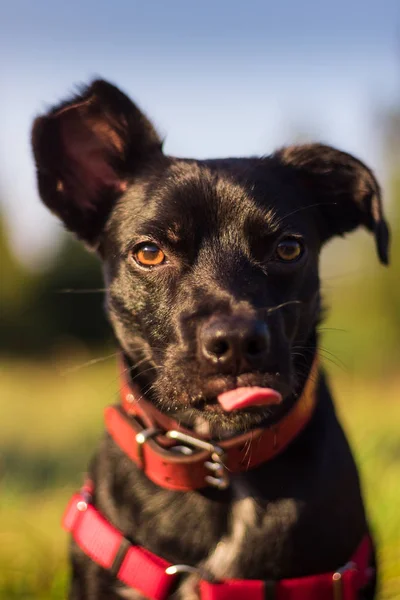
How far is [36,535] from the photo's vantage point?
4.46 m

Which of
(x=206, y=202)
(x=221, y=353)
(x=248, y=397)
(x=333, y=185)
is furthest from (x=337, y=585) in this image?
(x=333, y=185)

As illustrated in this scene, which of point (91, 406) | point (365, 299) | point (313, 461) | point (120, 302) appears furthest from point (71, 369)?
point (365, 299)

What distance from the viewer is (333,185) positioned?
3.42 metres

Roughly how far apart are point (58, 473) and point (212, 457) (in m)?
Answer: 4.19

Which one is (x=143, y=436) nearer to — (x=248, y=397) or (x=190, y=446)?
(x=190, y=446)

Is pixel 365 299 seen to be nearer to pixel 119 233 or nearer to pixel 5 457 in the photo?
pixel 5 457

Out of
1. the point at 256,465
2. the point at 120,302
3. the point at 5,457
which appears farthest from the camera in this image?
the point at 5,457

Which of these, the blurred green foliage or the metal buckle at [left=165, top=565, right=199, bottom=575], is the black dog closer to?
the metal buckle at [left=165, top=565, right=199, bottom=575]

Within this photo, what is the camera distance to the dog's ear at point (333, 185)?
3305 millimetres

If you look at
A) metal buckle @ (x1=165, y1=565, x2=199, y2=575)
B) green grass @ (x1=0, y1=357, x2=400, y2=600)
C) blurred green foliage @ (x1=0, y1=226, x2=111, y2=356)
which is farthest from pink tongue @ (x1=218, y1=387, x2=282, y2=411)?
blurred green foliage @ (x1=0, y1=226, x2=111, y2=356)

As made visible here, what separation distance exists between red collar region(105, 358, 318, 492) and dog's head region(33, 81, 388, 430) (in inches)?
3.0

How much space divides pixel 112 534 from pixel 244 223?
4.23 ft

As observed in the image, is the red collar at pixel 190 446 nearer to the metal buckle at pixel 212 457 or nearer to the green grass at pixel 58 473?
the metal buckle at pixel 212 457

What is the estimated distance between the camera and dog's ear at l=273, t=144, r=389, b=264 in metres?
3.30
